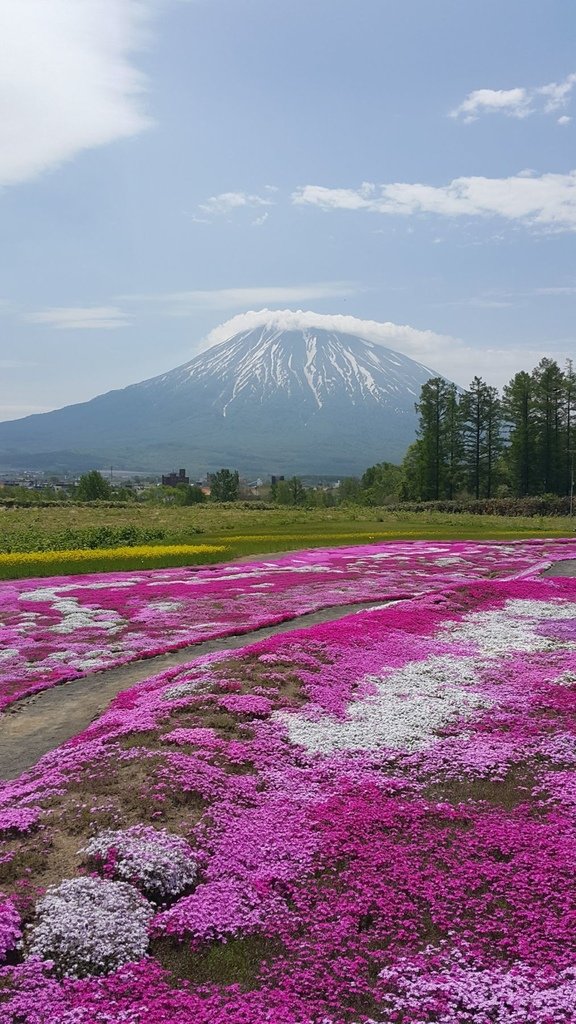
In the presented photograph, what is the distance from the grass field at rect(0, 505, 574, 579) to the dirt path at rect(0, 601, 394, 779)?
19462 millimetres

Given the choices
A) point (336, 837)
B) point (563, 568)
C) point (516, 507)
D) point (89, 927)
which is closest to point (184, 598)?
point (336, 837)

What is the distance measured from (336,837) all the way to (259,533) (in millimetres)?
53015

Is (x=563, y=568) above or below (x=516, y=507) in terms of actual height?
below

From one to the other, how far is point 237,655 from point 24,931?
31.0ft

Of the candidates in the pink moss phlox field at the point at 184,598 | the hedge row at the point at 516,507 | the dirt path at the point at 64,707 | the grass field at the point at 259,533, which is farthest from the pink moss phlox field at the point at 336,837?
the hedge row at the point at 516,507

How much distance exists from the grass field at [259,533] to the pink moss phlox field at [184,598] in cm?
414

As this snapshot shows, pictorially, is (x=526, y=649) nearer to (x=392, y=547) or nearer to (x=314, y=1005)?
(x=314, y=1005)

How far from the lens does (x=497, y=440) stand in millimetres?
123062

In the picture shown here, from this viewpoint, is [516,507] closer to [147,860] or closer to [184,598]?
[184,598]

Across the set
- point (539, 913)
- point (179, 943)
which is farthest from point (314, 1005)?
point (539, 913)

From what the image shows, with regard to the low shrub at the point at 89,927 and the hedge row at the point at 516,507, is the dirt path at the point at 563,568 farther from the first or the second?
the hedge row at the point at 516,507

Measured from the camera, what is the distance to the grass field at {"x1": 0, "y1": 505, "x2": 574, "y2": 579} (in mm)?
40406

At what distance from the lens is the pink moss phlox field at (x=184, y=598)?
61.4ft

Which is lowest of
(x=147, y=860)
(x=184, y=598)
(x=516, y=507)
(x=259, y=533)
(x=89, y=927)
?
(x=89, y=927)
